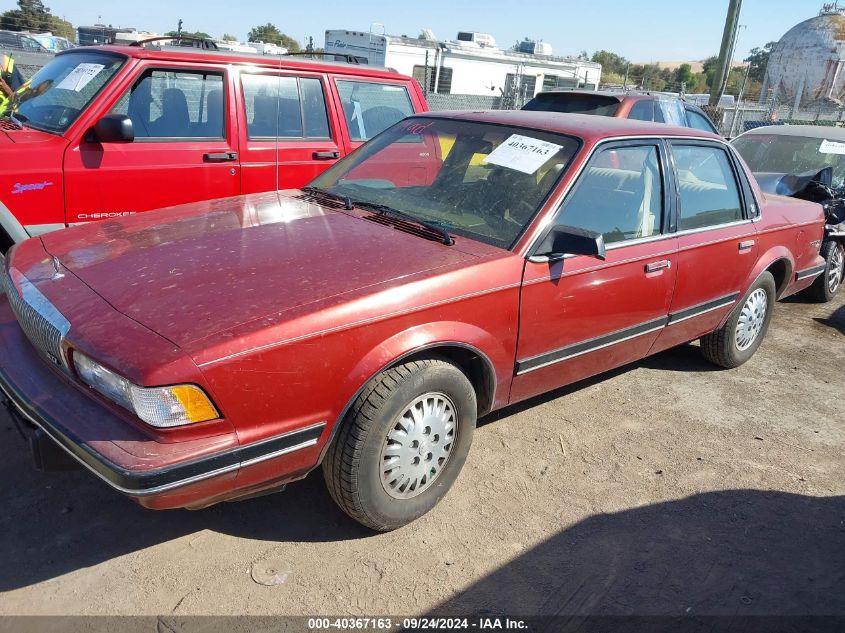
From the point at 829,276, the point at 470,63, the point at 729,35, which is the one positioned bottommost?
the point at 829,276

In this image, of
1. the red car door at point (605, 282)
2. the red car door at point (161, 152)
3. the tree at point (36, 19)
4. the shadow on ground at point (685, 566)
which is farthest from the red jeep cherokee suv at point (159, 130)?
the tree at point (36, 19)

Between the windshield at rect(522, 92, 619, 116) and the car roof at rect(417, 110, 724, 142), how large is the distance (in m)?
3.73

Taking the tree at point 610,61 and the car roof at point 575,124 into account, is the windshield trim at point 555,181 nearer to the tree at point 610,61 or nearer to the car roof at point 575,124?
the car roof at point 575,124

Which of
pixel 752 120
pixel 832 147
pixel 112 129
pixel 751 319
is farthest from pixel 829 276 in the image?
pixel 752 120

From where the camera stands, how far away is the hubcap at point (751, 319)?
479 centimetres

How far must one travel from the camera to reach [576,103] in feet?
26.5

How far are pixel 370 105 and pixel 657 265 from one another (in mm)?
3310

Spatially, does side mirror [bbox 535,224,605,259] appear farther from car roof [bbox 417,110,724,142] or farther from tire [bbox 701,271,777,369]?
tire [bbox 701,271,777,369]

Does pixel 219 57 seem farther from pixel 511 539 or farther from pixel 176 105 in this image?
pixel 511 539

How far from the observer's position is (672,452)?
148 inches

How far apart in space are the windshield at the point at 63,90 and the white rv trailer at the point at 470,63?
43.7 feet

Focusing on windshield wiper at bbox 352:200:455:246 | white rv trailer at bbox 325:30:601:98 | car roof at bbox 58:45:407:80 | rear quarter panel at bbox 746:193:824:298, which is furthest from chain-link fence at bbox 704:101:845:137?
windshield wiper at bbox 352:200:455:246

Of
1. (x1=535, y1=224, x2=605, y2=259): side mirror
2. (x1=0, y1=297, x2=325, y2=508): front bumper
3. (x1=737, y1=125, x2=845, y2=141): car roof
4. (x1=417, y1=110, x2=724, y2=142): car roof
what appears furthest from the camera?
(x1=737, y1=125, x2=845, y2=141): car roof

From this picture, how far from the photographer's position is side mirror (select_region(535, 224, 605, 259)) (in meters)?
3.00
